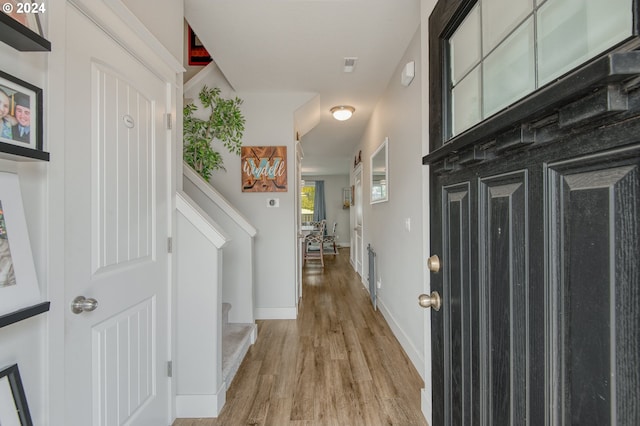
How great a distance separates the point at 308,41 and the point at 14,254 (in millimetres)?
2159

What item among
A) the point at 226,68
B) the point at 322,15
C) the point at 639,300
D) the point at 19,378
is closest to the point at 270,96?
the point at 226,68

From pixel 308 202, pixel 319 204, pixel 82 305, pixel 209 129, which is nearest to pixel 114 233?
pixel 82 305

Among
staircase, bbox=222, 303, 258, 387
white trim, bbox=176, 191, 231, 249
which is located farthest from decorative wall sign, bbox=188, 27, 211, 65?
staircase, bbox=222, 303, 258, 387

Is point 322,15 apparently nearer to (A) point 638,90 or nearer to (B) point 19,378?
(A) point 638,90

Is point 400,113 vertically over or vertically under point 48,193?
over

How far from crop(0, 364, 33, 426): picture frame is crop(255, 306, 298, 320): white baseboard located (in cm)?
259

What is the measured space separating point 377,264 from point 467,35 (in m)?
2.94

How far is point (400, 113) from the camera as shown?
2.62 meters

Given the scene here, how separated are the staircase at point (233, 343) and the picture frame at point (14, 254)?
1.41 meters

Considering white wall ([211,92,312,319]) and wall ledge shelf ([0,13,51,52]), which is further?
white wall ([211,92,312,319])

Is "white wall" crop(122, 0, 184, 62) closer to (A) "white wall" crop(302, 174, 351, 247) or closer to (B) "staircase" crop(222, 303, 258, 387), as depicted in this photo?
(B) "staircase" crop(222, 303, 258, 387)

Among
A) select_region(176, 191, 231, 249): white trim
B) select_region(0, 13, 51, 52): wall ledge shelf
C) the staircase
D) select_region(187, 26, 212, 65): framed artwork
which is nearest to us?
select_region(0, 13, 51, 52): wall ledge shelf

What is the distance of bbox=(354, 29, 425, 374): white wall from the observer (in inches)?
85.4

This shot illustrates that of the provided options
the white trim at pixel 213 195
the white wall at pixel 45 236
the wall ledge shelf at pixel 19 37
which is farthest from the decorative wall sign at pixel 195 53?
the wall ledge shelf at pixel 19 37
